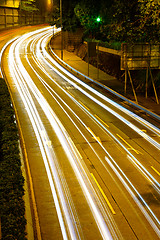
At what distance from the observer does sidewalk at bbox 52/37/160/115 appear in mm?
28155

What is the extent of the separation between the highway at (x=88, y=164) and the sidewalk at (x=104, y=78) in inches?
101

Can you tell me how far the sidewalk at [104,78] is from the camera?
2815 centimetres

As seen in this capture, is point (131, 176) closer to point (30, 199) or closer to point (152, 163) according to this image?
point (152, 163)

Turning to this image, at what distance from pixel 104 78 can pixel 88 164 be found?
23.9m

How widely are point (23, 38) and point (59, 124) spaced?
2089 inches

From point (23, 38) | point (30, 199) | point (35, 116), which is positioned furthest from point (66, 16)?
point (30, 199)

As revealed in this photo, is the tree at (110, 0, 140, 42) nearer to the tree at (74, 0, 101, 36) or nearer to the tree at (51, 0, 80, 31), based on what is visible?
the tree at (74, 0, 101, 36)

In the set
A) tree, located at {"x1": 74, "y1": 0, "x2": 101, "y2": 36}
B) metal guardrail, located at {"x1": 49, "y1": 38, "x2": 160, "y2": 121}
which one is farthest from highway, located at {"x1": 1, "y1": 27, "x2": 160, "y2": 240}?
tree, located at {"x1": 74, "y1": 0, "x2": 101, "y2": 36}

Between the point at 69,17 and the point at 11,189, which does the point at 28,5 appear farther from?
the point at 11,189

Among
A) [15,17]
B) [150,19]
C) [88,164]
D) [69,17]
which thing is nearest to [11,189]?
[88,164]

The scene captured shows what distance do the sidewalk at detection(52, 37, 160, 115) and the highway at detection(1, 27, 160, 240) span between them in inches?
101

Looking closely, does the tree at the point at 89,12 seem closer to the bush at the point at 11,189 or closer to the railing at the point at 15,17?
the railing at the point at 15,17

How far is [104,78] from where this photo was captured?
3850 centimetres

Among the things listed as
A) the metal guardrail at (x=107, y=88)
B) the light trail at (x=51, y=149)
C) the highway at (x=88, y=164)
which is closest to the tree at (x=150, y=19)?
the metal guardrail at (x=107, y=88)
